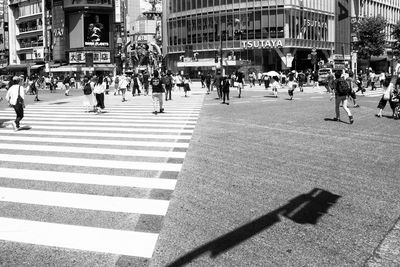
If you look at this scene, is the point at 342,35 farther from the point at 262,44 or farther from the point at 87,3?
the point at 87,3

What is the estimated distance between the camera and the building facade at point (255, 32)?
62.0 m

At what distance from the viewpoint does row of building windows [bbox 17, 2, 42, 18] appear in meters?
86.3

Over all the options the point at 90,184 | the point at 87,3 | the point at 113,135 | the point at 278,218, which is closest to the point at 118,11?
the point at 87,3

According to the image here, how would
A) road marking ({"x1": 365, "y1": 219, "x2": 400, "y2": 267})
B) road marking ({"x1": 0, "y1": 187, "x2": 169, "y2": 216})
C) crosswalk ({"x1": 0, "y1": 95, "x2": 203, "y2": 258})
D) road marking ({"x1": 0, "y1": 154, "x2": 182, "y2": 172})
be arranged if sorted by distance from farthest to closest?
road marking ({"x1": 0, "y1": 154, "x2": 182, "y2": 172}), road marking ({"x1": 0, "y1": 187, "x2": 169, "y2": 216}), crosswalk ({"x1": 0, "y1": 95, "x2": 203, "y2": 258}), road marking ({"x1": 365, "y1": 219, "x2": 400, "y2": 267})

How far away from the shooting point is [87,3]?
80188mm

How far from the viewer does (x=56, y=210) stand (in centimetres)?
576

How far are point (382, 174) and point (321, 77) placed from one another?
133 feet

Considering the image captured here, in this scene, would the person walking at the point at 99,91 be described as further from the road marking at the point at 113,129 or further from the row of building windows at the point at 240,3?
the row of building windows at the point at 240,3

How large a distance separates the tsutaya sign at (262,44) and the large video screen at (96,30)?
97.1 ft

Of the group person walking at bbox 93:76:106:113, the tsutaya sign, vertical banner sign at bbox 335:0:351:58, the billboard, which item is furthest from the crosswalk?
the billboard

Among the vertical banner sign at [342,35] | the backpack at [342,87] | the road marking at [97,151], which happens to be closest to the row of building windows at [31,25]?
the vertical banner sign at [342,35]

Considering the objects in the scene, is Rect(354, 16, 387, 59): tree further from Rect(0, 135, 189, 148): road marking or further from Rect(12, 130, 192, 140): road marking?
Rect(0, 135, 189, 148): road marking

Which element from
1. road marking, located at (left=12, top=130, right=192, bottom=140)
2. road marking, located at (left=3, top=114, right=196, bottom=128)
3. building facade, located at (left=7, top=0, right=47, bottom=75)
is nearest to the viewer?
road marking, located at (left=12, top=130, right=192, bottom=140)

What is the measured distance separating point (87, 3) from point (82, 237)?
8131 centimetres
